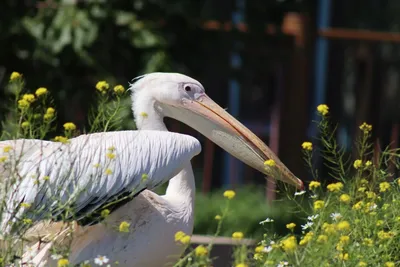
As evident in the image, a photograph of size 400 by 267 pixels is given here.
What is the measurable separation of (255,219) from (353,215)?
476 centimetres

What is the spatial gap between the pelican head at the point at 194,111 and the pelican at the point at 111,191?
0.07 feet

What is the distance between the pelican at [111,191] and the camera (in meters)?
4.13

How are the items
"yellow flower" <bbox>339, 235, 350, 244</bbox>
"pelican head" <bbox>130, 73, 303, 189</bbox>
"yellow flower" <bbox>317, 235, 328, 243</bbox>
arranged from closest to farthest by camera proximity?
1. "yellow flower" <bbox>317, 235, 328, 243</bbox>
2. "yellow flower" <bbox>339, 235, 350, 244</bbox>
3. "pelican head" <bbox>130, 73, 303, 189</bbox>

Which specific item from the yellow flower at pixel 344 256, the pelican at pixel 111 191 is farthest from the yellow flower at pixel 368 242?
the pelican at pixel 111 191

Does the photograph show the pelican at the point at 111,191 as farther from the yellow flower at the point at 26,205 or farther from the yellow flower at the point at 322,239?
the yellow flower at the point at 322,239

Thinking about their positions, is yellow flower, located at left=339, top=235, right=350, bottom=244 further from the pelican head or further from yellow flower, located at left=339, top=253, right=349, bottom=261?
the pelican head

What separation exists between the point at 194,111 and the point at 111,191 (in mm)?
844

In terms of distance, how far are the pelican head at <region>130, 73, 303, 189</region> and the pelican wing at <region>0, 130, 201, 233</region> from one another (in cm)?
43

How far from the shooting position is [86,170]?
4.27 m

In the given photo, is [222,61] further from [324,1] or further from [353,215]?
Result: [353,215]

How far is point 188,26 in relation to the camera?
29.2 ft

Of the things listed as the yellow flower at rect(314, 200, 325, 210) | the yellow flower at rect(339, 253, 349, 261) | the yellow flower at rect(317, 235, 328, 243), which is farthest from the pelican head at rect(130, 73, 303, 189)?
the yellow flower at rect(317, 235, 328, 243)

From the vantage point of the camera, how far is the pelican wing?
4074mm

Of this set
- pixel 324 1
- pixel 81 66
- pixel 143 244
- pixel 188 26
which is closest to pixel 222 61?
pixel 188 26
